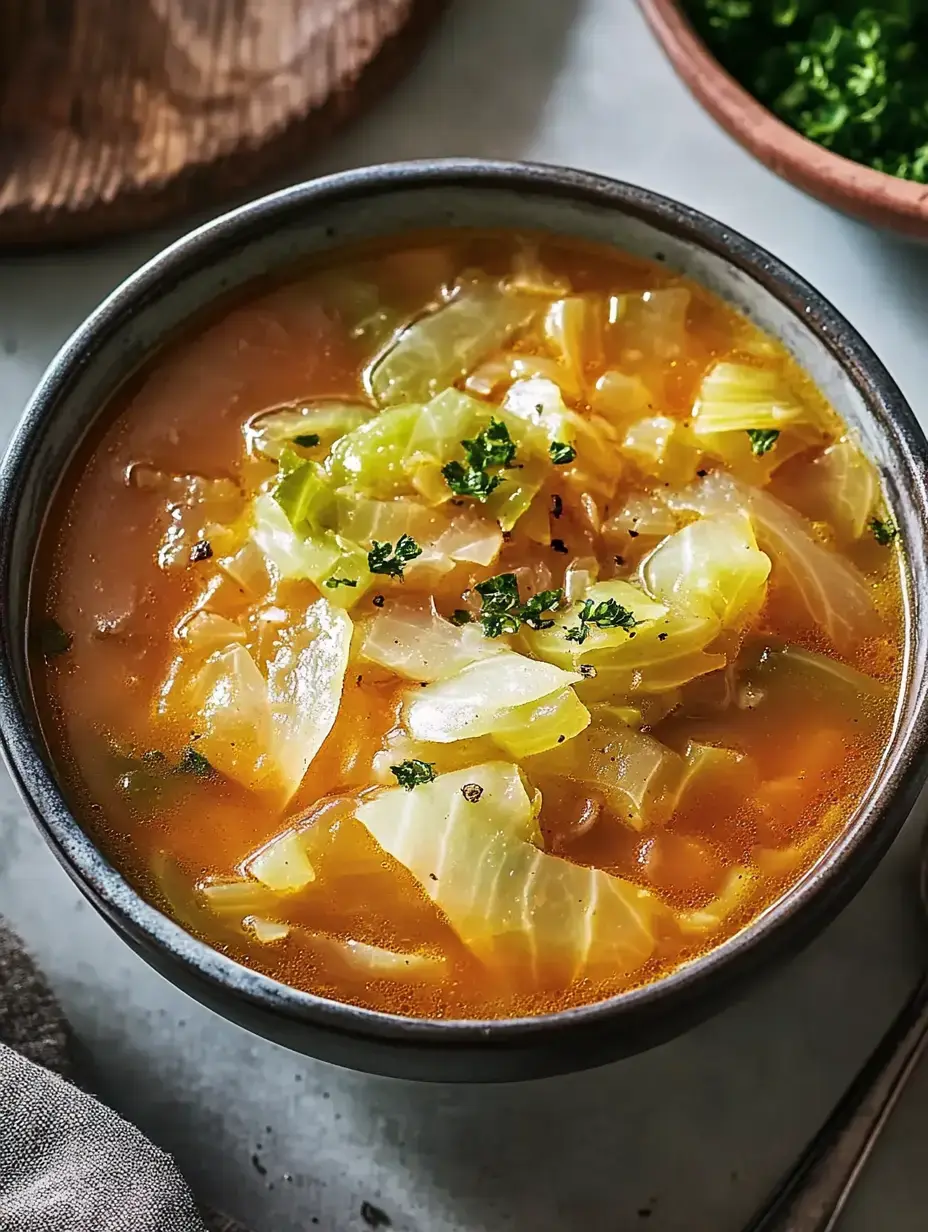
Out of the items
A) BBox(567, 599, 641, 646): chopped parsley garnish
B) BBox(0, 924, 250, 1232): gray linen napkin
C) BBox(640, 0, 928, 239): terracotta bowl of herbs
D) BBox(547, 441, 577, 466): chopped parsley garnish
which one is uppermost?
BBox(640, 0, 928, 239): terracotta bowl of herbs

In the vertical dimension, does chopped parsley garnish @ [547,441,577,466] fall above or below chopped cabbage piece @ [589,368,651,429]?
below

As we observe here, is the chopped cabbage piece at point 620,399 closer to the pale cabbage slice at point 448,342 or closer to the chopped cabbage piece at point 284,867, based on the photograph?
the pale cabbage slice at point 448,342

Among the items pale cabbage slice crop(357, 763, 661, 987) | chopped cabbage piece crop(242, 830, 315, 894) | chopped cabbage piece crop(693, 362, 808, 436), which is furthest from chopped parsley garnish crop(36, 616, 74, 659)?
chopped cabbage piece crop(693, 362, 808, 436)

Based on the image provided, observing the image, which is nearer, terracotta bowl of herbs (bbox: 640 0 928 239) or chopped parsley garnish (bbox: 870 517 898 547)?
chopped parsley garnish (bbox: 870 517 898 547)

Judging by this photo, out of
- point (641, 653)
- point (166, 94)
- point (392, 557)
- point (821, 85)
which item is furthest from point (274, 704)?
point (821, 85)

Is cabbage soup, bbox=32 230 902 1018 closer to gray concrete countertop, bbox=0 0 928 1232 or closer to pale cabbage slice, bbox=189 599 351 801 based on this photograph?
pale cabbage slice, bbox=189 599 351 801

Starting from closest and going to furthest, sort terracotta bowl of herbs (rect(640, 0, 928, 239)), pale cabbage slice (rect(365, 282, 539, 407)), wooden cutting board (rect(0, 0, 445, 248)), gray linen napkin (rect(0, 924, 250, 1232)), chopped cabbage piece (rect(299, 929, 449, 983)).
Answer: chopped cabbage piece (rect(299, 929, 449, 983)), gray linen napkin (rect(0, 924, 250, 1232)), pale cabbage slice (rect(365, 282, 539, 407)), terracotta bowl of herbs (rect(640, 0, 928, 239)), wooden cutting board (rect(0, 0, 445, 248))

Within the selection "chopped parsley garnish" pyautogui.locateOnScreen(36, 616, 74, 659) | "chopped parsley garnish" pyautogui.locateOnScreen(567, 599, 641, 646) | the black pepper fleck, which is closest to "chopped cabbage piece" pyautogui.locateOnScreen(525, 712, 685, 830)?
"chopped parsley garnish" pyautogui.locateOnScreen(567, 599, 641, 646)

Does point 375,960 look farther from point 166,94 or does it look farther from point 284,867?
point 166,94

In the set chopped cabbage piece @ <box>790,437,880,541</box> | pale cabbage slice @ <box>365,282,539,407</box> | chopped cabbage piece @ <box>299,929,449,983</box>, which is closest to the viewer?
chopped cabbage piece @ <box>299,929,449,983</box>
